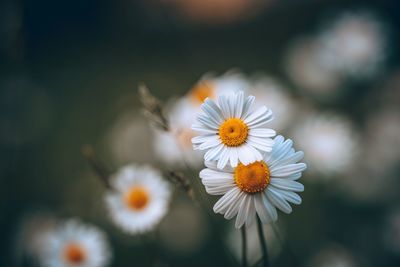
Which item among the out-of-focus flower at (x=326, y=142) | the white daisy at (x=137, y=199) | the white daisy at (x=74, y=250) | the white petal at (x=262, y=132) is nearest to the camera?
the white petal at (x=262, y=132)

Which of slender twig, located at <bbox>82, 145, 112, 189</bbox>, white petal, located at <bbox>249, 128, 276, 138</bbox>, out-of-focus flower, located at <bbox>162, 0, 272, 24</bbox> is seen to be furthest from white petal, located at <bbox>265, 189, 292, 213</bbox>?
out-of-focus flower, located at <bbox>162, 0, 272, 24</bbox>

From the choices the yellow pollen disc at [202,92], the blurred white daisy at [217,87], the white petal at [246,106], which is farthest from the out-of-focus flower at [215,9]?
the white petal at [246,106]

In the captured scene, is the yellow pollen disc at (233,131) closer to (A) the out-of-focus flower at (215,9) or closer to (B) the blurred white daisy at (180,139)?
(B) the blurred white daisy at (180,139)

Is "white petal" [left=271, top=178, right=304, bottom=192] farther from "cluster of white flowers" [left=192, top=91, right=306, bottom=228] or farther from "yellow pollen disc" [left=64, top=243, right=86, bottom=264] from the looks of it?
"yellow pollen disc" [left=64, top=243, right=86, bottom=264]

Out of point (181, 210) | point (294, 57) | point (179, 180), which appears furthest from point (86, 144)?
point (179, 180)

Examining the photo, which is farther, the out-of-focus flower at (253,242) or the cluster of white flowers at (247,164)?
the out-of-focus flower at (253,242)

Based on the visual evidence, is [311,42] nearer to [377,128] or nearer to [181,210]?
[377,128]

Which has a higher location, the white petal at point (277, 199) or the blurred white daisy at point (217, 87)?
the blurred white daisy at point (217, 87)
